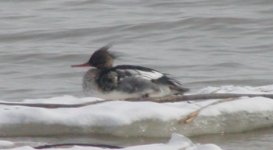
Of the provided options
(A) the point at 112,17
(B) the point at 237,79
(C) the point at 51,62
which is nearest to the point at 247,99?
(B) the point at 237,79

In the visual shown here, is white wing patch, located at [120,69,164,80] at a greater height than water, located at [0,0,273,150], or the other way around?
white wing patch, located at [120,69,164,80]

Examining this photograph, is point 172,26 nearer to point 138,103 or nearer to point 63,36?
point 63,36

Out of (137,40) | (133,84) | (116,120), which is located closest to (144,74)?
(133,84)

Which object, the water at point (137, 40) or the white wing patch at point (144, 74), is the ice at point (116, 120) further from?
the water at point (137, 40)

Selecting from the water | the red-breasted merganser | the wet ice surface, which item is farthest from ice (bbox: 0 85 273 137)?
the water

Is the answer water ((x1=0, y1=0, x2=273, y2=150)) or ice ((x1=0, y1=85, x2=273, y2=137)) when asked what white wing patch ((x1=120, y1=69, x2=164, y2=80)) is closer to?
ice ((x1=0, y1=85, x2=273, y2=137))

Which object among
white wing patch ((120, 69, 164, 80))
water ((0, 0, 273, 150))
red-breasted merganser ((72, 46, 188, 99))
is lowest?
water ((0, 0, 273, 150))

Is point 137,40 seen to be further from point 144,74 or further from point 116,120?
point 116,120

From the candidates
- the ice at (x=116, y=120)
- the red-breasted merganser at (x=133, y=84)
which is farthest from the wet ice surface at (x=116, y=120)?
the red-breasted merganser at (x=133, y=84)
